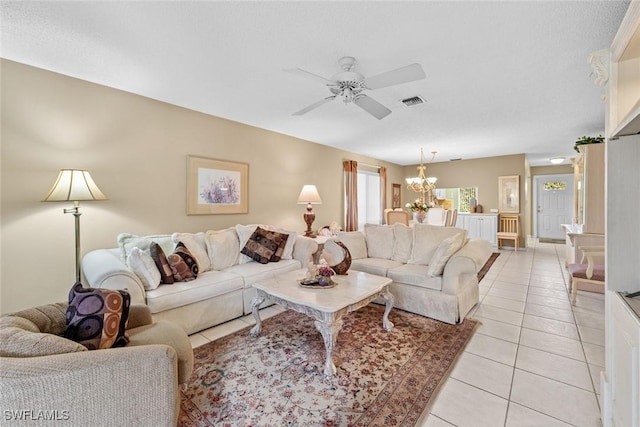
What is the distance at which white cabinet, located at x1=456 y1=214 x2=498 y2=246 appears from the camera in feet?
22.7

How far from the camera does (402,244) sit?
3.75 metres

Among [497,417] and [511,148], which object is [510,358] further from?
[511,148]

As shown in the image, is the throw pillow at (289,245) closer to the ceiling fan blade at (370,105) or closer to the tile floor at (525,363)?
the tile floor at (525,363)

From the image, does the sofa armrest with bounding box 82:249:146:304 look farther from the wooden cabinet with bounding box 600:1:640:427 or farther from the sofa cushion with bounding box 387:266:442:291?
the wooden cabinet with bounding box 600:1:640:427

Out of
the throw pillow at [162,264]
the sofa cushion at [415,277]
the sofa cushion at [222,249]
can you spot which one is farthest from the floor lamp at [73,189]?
the sofa cushion at [415,277]

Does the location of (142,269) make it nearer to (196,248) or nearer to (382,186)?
(196,248)

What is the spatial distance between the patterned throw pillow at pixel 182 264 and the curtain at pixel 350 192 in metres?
3.87

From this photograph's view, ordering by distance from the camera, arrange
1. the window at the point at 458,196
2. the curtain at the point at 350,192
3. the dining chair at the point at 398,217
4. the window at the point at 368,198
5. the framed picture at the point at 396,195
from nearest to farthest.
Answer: the dining chair at the point at 398,217, the curtain at the point at 350,192, the window at the point at 368,198, the window at the point at 458,196, the framed picture at the point at 396,195

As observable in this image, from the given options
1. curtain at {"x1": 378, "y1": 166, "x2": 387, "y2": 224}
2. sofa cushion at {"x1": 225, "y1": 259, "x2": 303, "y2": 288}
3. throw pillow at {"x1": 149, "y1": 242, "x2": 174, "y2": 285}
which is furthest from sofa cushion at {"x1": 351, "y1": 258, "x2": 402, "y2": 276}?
curtain at {"x1": 378, "y1": 166, "x2": 387, "y2": 224}

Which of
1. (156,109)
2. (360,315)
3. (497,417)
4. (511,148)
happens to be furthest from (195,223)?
(511,148)

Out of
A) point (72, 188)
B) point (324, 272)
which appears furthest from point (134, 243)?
point (324, 272)

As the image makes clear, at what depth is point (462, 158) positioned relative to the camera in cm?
738

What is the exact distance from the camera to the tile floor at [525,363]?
1.60 metres

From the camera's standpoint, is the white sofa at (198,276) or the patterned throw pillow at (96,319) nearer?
the patterned throw pillow at (96,319)
